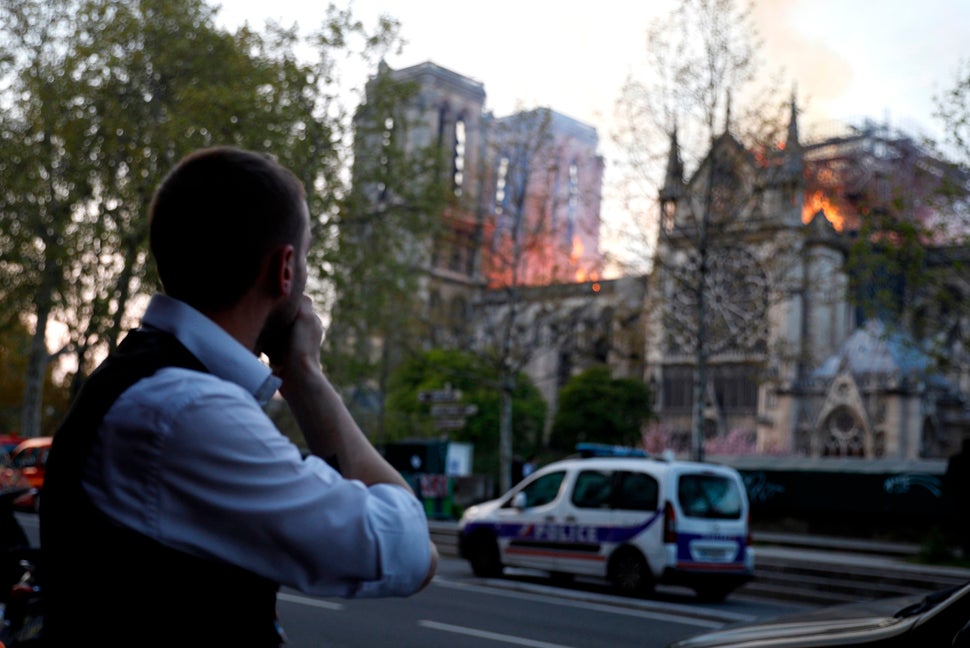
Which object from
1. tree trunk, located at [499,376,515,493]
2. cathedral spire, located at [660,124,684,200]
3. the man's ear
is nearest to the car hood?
the man's ear

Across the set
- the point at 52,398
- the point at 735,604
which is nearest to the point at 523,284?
the point at 735,604

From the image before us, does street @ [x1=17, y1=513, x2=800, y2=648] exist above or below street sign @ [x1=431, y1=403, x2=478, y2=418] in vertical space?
below

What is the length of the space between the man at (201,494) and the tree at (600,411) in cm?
6831

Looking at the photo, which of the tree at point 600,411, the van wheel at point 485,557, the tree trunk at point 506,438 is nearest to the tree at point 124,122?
the tree trunk at point 506,438

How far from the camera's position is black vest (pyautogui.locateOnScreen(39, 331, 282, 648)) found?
1610 mm

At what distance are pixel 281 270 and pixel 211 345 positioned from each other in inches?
6.5

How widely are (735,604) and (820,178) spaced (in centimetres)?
Result: 1697

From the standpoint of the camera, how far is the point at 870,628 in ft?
13.6

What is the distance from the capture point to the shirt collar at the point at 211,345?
5.81ft

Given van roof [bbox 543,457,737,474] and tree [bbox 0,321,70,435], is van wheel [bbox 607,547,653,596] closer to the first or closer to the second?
van roof [bbox 543,457,737,474]

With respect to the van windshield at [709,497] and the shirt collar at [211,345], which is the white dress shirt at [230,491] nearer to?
the shirt collar at [211,345]

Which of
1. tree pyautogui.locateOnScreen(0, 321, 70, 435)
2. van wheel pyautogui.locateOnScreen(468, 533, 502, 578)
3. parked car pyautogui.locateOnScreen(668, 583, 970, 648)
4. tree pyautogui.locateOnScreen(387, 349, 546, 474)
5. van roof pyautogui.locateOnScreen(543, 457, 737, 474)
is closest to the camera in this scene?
parked car pyautogui.locateOnScreen(668, 583, 970, 648)

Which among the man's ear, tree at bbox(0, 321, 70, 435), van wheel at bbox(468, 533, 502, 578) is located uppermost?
tree at bbox(0, 321, 70, 435)

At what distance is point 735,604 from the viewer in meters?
15.3
